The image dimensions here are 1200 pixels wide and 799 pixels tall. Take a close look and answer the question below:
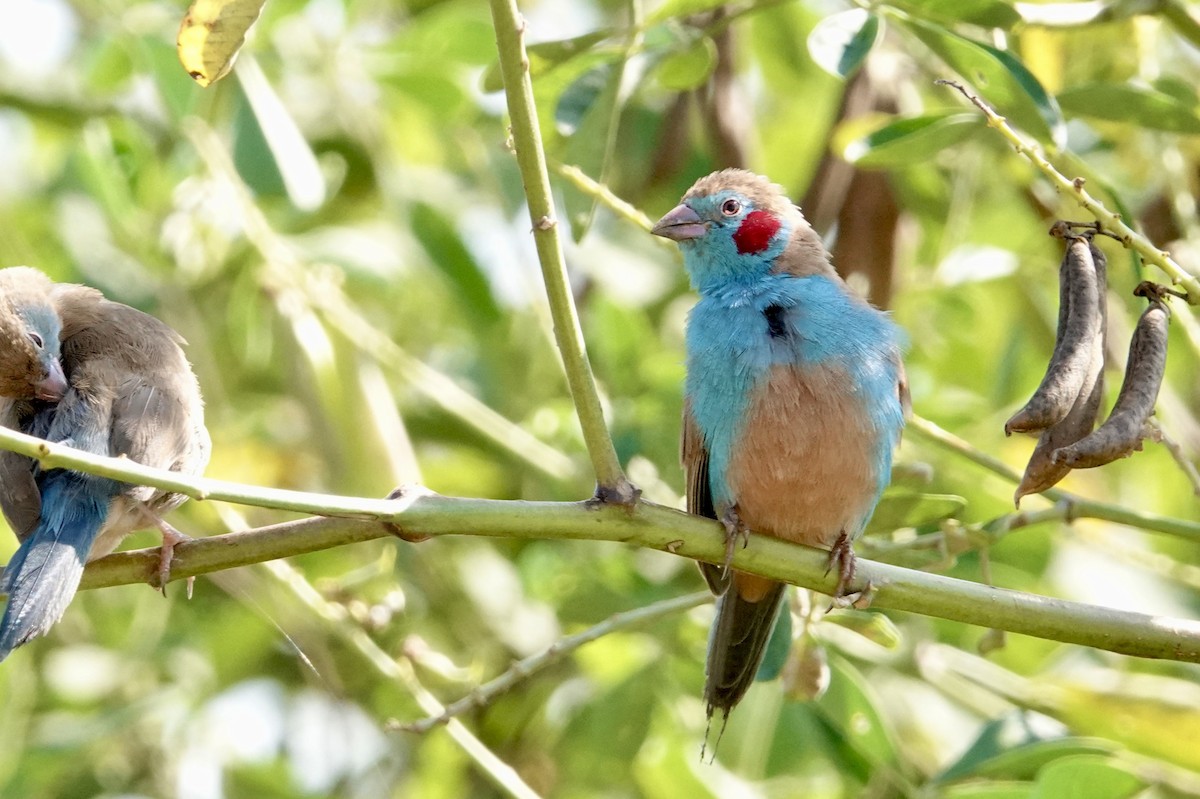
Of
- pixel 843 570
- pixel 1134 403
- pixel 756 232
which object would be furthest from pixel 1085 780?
pixel 756 232

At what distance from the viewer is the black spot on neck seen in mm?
3734

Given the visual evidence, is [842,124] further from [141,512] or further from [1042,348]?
[141,512]

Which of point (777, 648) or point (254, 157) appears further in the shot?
point (254, 157)

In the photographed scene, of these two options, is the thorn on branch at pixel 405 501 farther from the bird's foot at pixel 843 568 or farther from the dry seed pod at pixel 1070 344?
the dry seed pod at pixel 1070 344

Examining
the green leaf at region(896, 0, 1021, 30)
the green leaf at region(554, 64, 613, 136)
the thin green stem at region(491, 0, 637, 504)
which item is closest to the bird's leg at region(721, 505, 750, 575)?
the thin green stem at region(491, 0, 637, 504)

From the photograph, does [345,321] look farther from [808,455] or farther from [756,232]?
[808,455]

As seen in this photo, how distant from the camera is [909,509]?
3635mm

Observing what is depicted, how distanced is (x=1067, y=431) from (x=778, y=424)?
3.39ft

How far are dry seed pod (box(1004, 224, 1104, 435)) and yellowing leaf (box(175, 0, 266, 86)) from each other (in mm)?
1488

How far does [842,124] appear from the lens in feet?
15.2

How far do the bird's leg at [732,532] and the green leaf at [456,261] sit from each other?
1658 millimetres

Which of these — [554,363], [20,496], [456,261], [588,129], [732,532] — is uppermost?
[588,129]

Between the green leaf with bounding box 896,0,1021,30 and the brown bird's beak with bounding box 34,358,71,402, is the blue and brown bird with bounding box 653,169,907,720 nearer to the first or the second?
the green leaf with bounding box 896,0,1021,30

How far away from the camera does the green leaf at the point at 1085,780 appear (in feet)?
10.6
